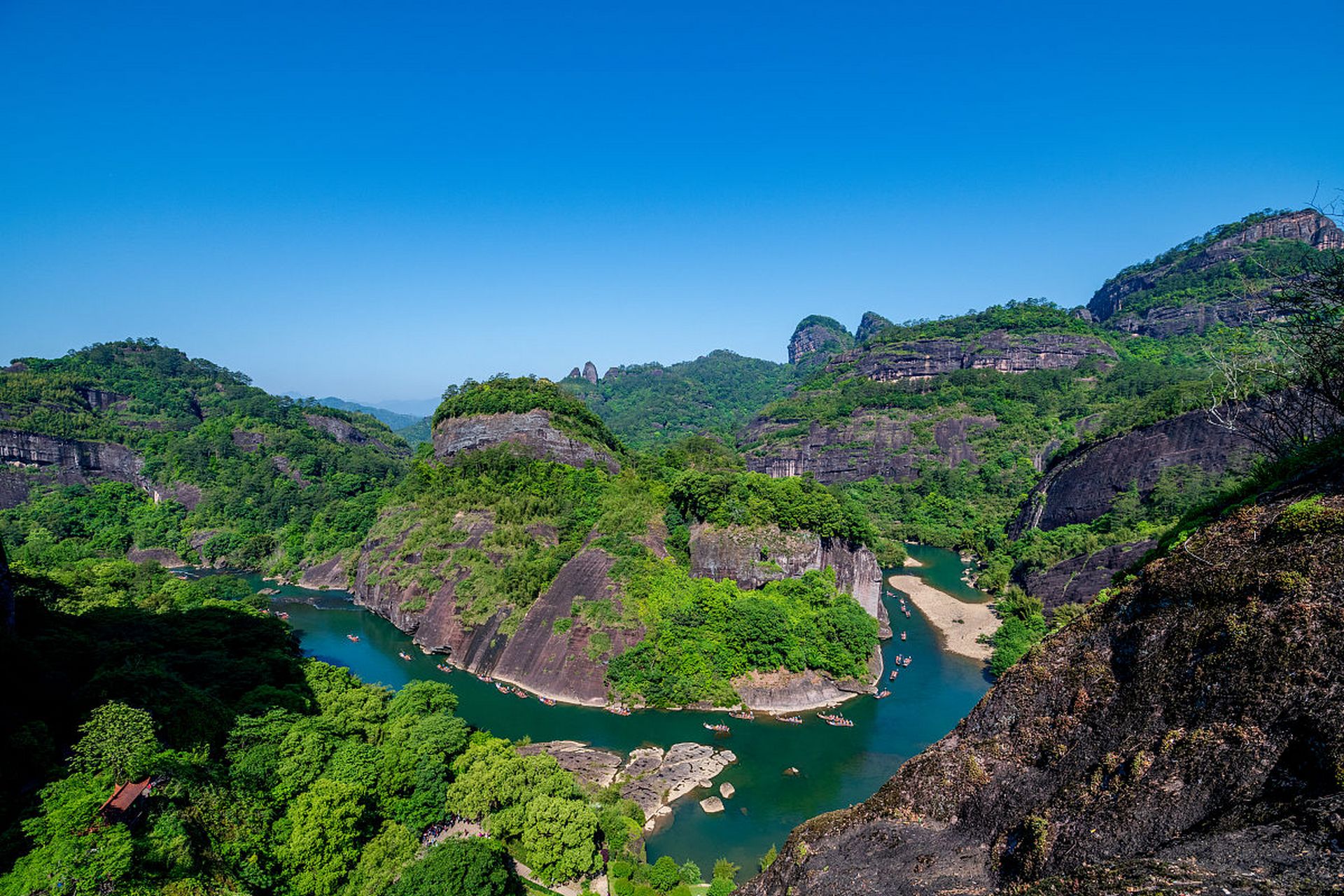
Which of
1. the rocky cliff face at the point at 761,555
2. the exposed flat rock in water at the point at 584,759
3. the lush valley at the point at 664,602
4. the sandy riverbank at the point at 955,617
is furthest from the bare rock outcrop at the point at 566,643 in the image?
the sandy riverbank at the point at 955,617

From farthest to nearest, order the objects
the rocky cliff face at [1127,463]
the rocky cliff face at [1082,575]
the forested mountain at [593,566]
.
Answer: the rocky cliff face at [1127,463] → the rocky cliff face at [1082,575] → the forested mountain at [593,566]

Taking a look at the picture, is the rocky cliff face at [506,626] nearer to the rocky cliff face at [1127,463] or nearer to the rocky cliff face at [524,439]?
the rocky cliff face at [524,439]

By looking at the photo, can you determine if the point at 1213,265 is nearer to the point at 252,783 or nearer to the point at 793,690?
the point at 793,690

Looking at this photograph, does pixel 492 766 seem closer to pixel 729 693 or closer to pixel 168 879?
pixel 168 879

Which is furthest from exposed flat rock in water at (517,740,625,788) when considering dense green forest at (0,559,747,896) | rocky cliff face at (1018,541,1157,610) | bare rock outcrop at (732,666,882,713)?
rocky cliff face at (1018,541,1157,610)

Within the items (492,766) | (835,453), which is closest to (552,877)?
(492,766)

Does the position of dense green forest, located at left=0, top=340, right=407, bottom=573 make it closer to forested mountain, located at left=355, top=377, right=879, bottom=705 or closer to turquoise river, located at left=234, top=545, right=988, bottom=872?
forested mountain, located at left=355, top=377, right=879, bottom=705

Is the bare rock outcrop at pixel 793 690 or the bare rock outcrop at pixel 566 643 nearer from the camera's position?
the bare rock outcrop at pixel 793 690
